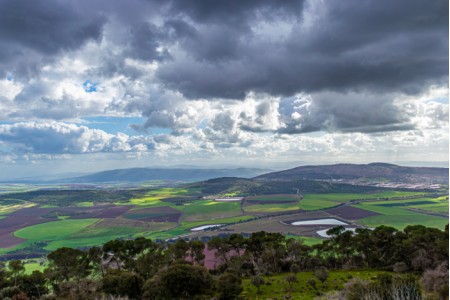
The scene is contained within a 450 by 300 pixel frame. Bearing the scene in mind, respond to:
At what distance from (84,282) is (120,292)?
6.91 metres

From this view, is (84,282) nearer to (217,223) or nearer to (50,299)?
(50,299)

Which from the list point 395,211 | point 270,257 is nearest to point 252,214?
point 395,211

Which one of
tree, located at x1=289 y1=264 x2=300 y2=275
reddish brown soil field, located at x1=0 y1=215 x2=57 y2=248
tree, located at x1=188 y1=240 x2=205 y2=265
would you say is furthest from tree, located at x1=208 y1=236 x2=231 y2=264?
reddish brown soil field, located at x1=0 y1=215 x2=57 y2=248

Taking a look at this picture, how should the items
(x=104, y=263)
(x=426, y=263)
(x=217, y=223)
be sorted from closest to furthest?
1. (x=426, y=263)
2. (x=104, y=263)
3. (x=217, y=223)

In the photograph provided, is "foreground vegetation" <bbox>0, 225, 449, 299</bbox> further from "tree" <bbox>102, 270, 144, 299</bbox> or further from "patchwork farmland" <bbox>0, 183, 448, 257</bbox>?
"patchwork farmland" <bbox>0, 183, 448, 257</bbox>

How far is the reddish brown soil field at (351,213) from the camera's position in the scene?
165m

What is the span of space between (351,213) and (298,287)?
143 meters

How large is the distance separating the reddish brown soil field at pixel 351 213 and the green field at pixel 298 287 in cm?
11846

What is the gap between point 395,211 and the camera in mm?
175000

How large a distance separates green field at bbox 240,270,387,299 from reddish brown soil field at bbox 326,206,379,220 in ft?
389

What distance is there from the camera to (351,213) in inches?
6919

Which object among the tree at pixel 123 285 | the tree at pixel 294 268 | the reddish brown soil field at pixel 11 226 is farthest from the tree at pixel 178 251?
the reddish brown soil field at pixel 11 226

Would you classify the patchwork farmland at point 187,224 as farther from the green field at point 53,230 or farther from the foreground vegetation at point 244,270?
the foreground vegetation at point 244,270

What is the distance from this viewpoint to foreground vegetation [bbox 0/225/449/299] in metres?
40.8
